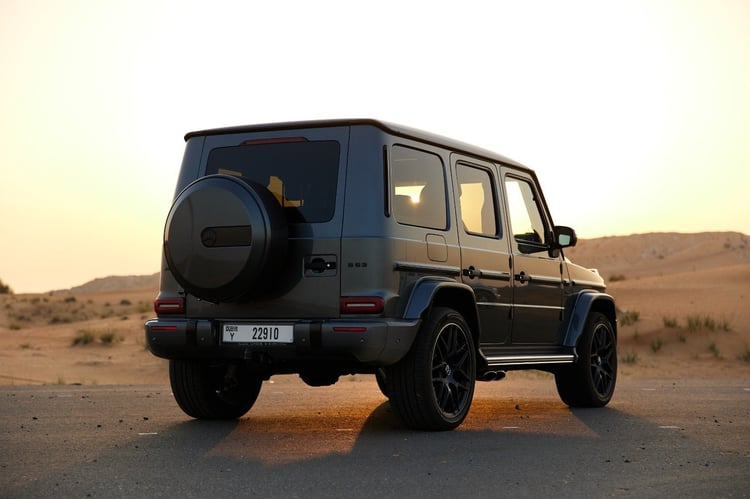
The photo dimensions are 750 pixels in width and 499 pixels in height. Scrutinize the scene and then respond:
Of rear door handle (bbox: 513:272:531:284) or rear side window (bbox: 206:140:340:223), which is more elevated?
rear side window (bbox: 206:140:340:223)

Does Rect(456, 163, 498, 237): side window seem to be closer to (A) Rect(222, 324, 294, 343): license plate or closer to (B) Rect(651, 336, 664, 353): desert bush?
(A) Rect(222, 324, 294, 343): license plate

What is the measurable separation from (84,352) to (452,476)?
22.7m

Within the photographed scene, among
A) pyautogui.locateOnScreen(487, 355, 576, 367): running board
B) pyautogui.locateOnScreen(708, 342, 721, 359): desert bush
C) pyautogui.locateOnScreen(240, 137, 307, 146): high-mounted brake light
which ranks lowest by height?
pyautogui.locateOnScreen(708, 342, 721, 359): desert bush

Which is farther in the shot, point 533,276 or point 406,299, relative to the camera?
point 533,276

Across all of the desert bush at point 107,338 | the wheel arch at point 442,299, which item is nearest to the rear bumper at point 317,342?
the wheel arch at point 442,299

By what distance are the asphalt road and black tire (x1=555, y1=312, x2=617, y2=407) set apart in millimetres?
204

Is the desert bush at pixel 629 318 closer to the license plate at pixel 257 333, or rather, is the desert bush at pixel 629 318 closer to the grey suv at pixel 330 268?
the grey suv at pixel 330 268

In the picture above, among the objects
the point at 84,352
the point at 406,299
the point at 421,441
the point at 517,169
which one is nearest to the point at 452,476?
the point at 421,441

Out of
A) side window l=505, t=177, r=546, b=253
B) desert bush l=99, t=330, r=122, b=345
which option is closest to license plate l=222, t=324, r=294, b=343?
side window l=505, t=177, r=546, b=253

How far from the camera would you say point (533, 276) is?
1046 centimetres

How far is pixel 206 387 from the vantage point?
30.9 ft

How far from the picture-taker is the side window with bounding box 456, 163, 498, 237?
373 inches

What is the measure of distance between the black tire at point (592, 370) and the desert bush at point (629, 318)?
56.1 feet

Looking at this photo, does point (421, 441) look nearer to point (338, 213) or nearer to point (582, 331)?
point (338, 213)
